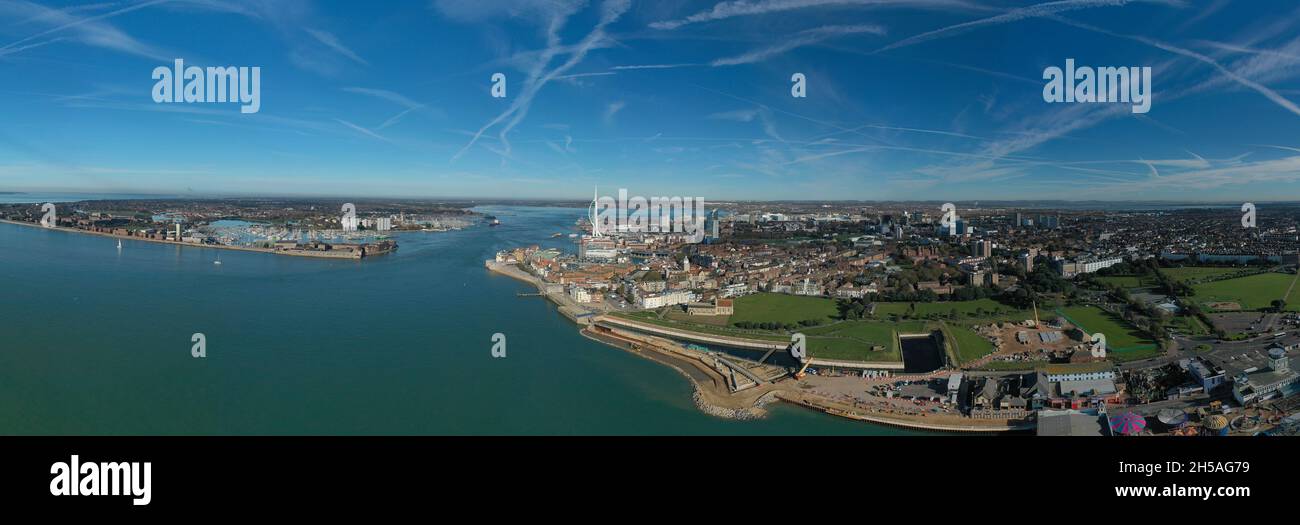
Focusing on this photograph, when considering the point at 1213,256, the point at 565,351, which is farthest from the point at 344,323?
the point at 1213,256

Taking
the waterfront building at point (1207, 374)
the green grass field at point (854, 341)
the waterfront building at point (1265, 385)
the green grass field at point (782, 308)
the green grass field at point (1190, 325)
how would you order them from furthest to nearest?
the green grass field at point (782, 308) < the green grass field at point (1190, 325) < the green grass field at point (854, 341) < the waterfront building at point (1207, 374) < the waterfront building at point (1265, 385)

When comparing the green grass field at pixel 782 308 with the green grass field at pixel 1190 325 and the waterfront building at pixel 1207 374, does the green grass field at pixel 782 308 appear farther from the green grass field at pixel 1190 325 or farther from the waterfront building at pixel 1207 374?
the green grass field at pixel 1190 325

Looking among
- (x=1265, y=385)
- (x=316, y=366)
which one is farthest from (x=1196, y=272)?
(x=316, y=366)

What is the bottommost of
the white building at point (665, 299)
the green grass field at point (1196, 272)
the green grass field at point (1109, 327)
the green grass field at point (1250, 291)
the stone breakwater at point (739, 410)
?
the stone breakwater at point (739, 410)

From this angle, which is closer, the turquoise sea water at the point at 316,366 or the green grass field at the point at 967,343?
the turquoise sea water at the point at 316,366

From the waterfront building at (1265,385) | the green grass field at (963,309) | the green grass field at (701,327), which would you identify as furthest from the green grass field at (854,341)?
the waterfront building at (1265,385)

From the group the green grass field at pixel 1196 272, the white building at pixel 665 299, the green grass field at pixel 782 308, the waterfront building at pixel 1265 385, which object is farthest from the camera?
the green grass field at pixel 1196 272
